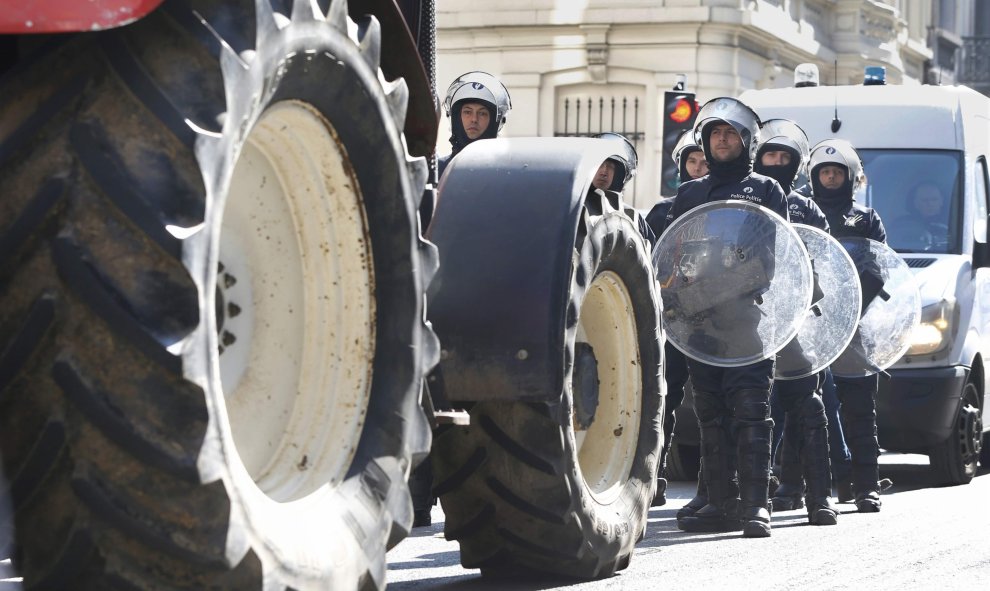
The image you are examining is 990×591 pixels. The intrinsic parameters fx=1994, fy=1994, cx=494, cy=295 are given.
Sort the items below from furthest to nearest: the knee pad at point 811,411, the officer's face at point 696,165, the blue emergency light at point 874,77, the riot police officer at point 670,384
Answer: the blue emergency light at point 874,77, the officer's face at point 696,165, the knee pad at point 811,411, the riot police officer at point 670,384

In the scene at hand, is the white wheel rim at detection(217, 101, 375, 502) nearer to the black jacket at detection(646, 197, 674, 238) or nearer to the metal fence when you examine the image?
the black jacket at detection(646, 197, 674, 238)

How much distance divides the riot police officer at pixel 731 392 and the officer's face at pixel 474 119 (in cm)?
104

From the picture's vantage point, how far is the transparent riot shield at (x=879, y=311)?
35.5ft

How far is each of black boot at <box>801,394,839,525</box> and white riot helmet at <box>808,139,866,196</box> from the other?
184 centimetres

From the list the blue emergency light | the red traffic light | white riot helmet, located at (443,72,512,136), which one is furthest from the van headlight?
the red traffic light

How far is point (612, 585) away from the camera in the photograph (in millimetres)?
6309

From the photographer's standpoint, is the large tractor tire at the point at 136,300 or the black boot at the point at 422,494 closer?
the large tractor tire at the point at 136,300

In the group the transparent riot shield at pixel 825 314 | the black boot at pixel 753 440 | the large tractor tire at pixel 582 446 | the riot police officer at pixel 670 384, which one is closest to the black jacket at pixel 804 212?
the transparent riot shield at pixel 825 314

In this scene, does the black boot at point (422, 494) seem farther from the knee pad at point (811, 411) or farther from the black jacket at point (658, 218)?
the black jacket at point (658, 218)

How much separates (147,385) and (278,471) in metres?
1.06

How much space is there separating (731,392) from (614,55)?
2066 cm

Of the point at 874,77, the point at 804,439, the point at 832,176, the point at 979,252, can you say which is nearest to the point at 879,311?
the point at 832,176

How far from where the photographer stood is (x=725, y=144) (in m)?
9.30

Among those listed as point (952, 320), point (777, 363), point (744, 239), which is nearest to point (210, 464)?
point (744, 239)
